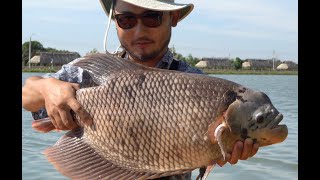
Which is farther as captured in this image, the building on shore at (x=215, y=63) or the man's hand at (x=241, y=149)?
the building on shore at (x=215, y=63)

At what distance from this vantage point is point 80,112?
8.66 feet

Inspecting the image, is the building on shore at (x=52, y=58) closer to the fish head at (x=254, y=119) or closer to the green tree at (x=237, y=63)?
the green tree at (x=237, y=63)

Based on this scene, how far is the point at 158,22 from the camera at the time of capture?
3113 mm

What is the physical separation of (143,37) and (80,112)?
0.70 meters

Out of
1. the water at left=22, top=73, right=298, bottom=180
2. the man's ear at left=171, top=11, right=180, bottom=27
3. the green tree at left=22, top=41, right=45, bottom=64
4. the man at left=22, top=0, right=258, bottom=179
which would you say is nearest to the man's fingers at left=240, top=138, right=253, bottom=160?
the man at left=22, top=0, right=258, bottom=179

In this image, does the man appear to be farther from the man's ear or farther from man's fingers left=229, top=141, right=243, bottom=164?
man's fingers left=229, top=141, right=243, bottom=164

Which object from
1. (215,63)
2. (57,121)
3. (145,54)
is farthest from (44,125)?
(215,63)

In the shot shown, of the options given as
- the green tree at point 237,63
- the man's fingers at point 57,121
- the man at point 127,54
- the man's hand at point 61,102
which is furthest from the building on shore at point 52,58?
the man's fingers at point 57,121

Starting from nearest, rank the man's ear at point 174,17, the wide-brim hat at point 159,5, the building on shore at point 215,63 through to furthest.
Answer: the wide-brim hat at point 159,5 < the man's ear at point 174,17 < the building on shore at point 215,63

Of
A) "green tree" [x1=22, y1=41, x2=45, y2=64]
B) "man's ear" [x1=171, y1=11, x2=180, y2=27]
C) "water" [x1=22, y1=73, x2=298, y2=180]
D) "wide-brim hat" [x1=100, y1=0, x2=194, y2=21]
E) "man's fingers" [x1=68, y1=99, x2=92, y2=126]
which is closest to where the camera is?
"man's fingers" [x1=68, y1=99, x2=92, y2=126]

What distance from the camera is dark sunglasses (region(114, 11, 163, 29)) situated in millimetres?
3090

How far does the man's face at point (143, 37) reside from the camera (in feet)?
10.2

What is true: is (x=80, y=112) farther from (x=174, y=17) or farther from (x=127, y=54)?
(x=174, y=17)
